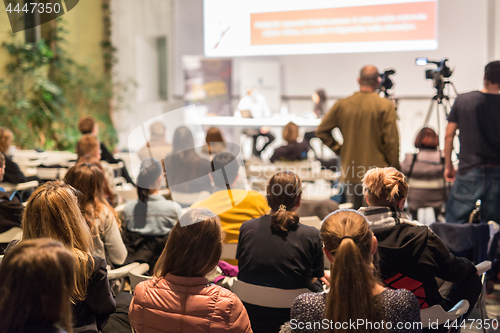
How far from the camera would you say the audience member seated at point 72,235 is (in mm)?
1506

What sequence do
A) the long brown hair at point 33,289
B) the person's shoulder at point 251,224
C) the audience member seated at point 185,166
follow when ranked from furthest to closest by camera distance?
the person's shoulder at point 251,224
the audience member seated at point 185,166
the long brown hair at point 33,289

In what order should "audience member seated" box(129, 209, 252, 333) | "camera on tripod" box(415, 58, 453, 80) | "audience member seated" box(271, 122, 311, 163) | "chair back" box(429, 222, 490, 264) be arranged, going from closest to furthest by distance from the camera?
"audience member seated" box(129, 209, 252, 333) < "chair back" box(429, 222, 490, 264) < "camera on tripod" box(415, 58, 453, 80) < "audience member seated" box(271, 122, 311, 163)

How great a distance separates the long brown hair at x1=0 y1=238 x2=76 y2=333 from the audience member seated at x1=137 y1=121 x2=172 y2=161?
1.43 ft

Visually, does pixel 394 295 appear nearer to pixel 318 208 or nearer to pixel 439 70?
pixel 318 208

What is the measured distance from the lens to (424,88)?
7113 mm

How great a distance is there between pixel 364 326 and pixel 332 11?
5.88 meters

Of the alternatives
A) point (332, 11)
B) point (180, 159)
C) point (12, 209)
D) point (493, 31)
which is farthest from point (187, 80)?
point (180, 159)

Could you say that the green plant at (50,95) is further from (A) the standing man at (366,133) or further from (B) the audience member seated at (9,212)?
(A) the standing man at (366,133)

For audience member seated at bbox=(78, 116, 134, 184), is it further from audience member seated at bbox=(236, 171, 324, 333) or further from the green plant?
audience member seated at bbox=(236, 171, 324, 333)

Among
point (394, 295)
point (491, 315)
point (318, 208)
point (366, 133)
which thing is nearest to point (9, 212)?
point (318, 208)

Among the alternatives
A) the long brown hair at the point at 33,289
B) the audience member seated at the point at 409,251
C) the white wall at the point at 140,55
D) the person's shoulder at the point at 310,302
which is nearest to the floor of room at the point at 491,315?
the audience member seated at the point at 409,251

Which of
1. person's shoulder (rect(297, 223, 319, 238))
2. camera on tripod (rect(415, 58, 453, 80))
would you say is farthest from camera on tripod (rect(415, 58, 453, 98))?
person's shoulder (rect(297, 223, 319, 238))

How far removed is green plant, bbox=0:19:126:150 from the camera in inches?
240

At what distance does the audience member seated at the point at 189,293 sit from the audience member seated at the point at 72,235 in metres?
0.22
